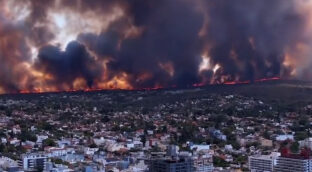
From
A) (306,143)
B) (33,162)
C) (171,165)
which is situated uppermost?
(306,143)

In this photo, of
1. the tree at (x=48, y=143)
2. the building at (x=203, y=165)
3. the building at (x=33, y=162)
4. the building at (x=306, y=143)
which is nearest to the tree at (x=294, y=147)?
the building at (x=306, y=143)

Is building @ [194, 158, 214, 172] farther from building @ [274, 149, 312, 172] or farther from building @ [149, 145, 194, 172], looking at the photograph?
building @ [274, 149, 312, 172]

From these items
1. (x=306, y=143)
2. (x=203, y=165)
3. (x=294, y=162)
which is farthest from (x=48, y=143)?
(x=294, y=162)

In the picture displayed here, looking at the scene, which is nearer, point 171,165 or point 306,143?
point 171,165

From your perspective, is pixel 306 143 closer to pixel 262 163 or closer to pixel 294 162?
pixel 262 163

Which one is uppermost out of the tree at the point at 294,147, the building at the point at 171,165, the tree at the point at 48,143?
the tree at the point at 48,143

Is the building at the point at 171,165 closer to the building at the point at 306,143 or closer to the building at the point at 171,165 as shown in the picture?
the building at the point at 171,165
